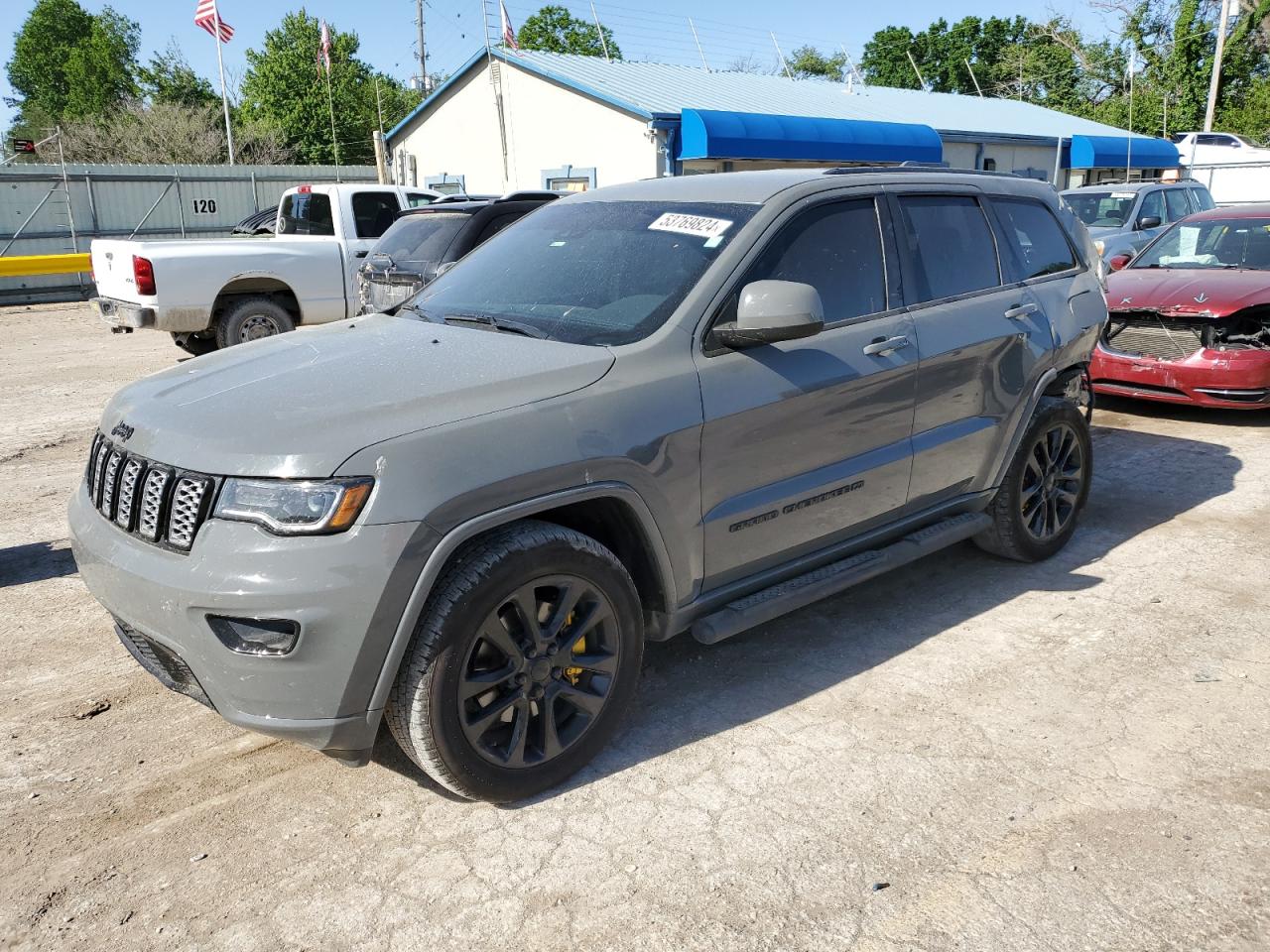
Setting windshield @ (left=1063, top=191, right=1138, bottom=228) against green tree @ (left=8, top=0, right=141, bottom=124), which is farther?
green tree @ (left=8, top=0, right=141, bottom=124)

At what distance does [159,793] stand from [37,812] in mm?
345

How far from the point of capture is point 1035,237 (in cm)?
508

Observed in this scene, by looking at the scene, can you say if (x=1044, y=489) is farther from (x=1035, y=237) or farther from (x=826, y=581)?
(x=826, y=581)

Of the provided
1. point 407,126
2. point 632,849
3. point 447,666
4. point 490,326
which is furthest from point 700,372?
point 407,126

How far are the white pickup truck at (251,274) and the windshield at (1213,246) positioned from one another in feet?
25.8

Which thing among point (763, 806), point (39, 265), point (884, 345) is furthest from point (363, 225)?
point (763, 806)

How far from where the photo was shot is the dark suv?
9.23 m

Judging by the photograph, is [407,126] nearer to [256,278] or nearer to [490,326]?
[256,278]

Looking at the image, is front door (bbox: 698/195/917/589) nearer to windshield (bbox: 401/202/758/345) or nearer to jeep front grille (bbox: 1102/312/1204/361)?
windshield (bbox: 401/202/758/345)

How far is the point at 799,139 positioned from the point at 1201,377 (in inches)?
601

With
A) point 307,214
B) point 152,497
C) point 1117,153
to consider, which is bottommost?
point 152,497

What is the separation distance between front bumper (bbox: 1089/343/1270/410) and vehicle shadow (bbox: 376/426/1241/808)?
1.64m

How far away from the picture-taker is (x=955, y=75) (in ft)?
235

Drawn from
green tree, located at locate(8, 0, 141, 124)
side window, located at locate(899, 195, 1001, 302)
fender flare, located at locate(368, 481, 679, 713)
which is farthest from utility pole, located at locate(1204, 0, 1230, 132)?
green tree, located at locate(8, 0, 141, 124)
